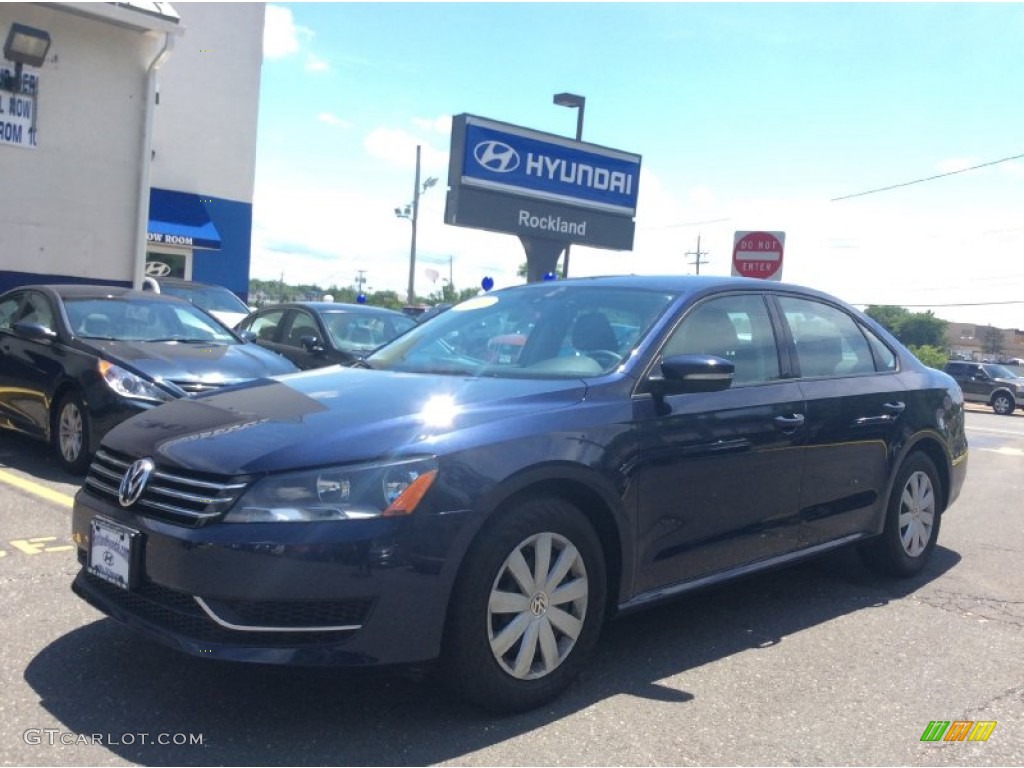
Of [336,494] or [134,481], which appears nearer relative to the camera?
[336,494]

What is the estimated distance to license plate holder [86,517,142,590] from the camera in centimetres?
315

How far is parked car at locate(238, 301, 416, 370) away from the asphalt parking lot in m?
4.73

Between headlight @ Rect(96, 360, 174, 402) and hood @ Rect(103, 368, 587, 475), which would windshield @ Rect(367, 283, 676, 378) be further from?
headlight @ Rect(96, 360, 174, 402)

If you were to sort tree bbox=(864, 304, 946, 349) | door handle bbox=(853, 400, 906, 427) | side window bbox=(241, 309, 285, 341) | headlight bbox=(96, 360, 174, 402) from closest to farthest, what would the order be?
door handle bbox=(853, 400, 906, 427) → headlight bbox=(96, 360, 174, 402) → side window bbox=(241, 309, 285, 341) → tree bbox=(864, 304, 946, 349)

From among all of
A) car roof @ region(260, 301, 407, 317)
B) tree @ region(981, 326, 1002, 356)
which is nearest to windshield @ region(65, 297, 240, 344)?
car roof @ region(260, 301, 407, 317)

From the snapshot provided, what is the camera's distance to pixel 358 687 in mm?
3502

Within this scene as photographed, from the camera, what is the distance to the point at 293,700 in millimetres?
3344

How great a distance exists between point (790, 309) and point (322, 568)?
294 centimetres

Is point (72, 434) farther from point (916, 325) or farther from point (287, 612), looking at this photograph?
point (916, 325)

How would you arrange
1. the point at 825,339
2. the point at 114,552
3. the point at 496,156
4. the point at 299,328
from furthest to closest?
the point at 496,156, the point at 299,328, the point at 825,339, the point at 114,552

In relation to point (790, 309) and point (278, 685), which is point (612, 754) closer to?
point (278, 685)

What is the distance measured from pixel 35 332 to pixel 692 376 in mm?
5545

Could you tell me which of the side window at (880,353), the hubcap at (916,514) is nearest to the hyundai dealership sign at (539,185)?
the side window at (880,353)

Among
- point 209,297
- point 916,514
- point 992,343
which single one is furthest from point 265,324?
point 992,343
